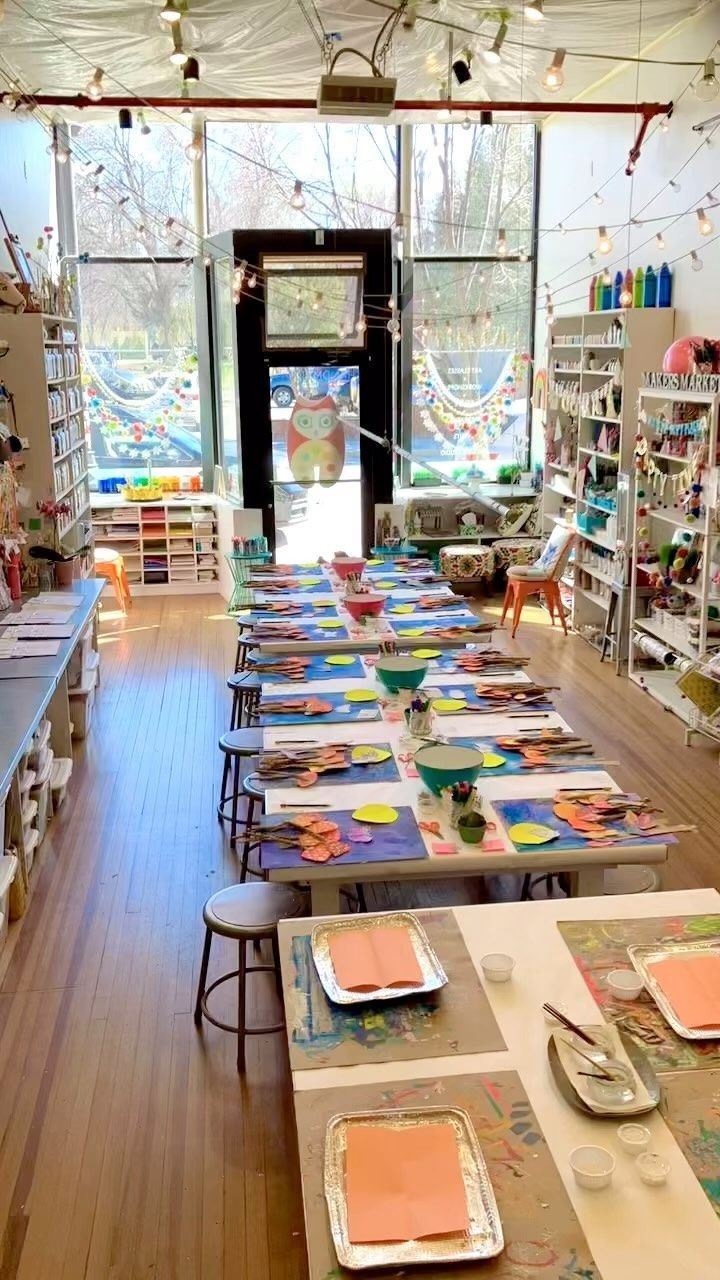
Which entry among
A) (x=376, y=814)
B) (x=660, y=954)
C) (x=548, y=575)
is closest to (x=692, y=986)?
(x=660, y=954)

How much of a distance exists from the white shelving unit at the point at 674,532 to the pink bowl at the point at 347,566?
1.90 m

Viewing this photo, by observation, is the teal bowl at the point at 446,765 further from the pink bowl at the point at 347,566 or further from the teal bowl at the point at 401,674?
the pink bowl at the point at 347,566

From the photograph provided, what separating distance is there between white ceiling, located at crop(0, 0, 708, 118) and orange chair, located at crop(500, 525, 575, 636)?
3.37 meters

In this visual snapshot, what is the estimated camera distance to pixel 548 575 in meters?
8.70

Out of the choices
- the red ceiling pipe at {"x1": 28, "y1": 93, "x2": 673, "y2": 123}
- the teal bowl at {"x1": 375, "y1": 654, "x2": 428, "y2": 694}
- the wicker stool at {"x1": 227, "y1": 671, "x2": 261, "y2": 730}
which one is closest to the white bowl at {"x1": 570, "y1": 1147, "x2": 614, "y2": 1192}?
the teal bowl at {"x1": 375, "y1": 654, "x2": 428, "y2": 694}

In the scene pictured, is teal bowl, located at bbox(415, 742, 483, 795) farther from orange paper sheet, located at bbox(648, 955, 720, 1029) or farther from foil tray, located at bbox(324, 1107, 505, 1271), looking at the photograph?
foil tray, located at bbox(324, 1107, 505, 1271)

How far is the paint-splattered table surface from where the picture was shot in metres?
1.77

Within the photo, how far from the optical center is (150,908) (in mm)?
4598

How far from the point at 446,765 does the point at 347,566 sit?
3.32 metres

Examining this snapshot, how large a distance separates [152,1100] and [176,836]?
1.93 metres

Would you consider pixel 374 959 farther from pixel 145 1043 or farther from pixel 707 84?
pixel 707 84

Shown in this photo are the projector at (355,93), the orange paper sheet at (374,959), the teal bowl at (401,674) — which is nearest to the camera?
the orange paper sheet at (374,959)

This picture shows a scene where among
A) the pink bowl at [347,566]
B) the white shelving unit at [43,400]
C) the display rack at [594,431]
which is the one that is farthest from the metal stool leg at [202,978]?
the display rack at [594,431]

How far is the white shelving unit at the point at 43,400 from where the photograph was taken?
6555 millimetres
